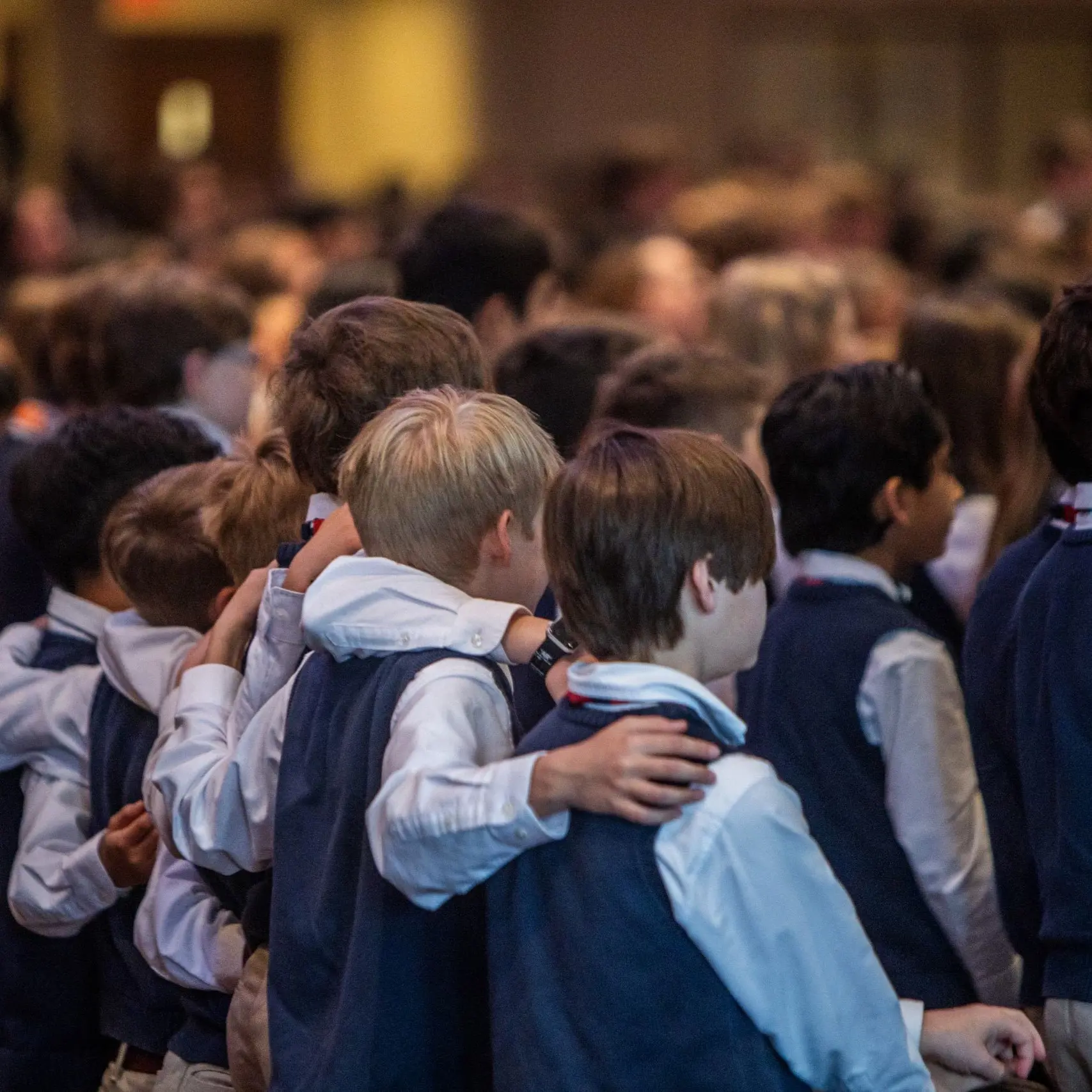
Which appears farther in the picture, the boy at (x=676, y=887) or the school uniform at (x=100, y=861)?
the school uniform at (x=100, y=861)

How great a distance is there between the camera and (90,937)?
2809mm

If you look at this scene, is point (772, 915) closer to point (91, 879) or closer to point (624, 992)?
point (624, 992)

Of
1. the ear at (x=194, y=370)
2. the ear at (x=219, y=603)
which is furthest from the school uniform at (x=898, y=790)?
the ear at (x=194, y=370)

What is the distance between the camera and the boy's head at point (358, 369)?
2.22m

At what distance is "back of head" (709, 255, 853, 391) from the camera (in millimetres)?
4754

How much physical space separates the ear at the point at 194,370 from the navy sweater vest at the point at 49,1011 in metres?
1.39

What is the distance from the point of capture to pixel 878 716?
2.57 m

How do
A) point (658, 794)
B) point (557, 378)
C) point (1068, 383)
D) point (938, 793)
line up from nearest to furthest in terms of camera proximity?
point (658, 794)
point (1068, 383)
point (938, 793)
point (557, 378)

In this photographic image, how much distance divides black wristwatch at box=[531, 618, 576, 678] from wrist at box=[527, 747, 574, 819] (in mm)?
235

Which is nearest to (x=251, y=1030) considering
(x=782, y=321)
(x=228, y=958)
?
(x=228, y=958)

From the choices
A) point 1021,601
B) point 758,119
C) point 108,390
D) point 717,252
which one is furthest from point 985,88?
point 1021,601

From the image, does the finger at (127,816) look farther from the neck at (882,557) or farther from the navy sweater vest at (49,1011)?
the neck at (882,557)

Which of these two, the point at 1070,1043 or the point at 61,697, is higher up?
the point at 61,697

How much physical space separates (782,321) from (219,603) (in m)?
2.56
